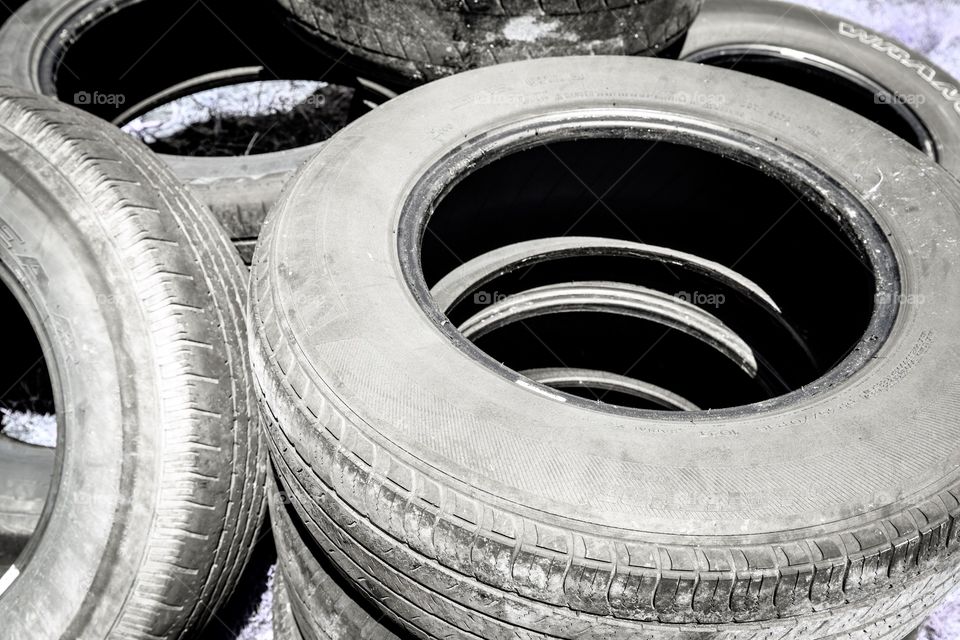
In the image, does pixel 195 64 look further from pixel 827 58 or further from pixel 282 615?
pixel 827 58

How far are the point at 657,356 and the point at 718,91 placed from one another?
104cm

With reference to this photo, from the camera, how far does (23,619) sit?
2160mm

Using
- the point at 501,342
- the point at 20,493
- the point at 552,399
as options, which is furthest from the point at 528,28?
the point at 20,493

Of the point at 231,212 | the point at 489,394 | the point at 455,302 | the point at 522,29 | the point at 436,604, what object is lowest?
the point at 436,604

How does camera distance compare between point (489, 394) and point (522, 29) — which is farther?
point (522, 29)

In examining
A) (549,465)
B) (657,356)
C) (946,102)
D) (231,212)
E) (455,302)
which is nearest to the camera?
(549,465)

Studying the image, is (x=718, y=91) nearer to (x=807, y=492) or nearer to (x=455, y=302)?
(x=455, y=302)

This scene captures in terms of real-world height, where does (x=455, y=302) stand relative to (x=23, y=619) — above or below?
above

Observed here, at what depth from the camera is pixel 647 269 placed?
2.94m

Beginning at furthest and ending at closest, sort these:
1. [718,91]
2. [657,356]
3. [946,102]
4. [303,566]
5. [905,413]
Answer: [946,102]
[657,356]
[718,91]
[303,566]
[905,413]

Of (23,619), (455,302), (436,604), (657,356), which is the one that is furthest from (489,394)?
(657,356)

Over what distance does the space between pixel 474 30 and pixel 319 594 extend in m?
1.80

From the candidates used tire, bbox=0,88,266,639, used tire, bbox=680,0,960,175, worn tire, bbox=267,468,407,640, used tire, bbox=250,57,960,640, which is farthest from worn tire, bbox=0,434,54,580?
used tire, bbox=680,0,960,175

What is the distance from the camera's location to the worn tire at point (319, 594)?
79.4 inches
